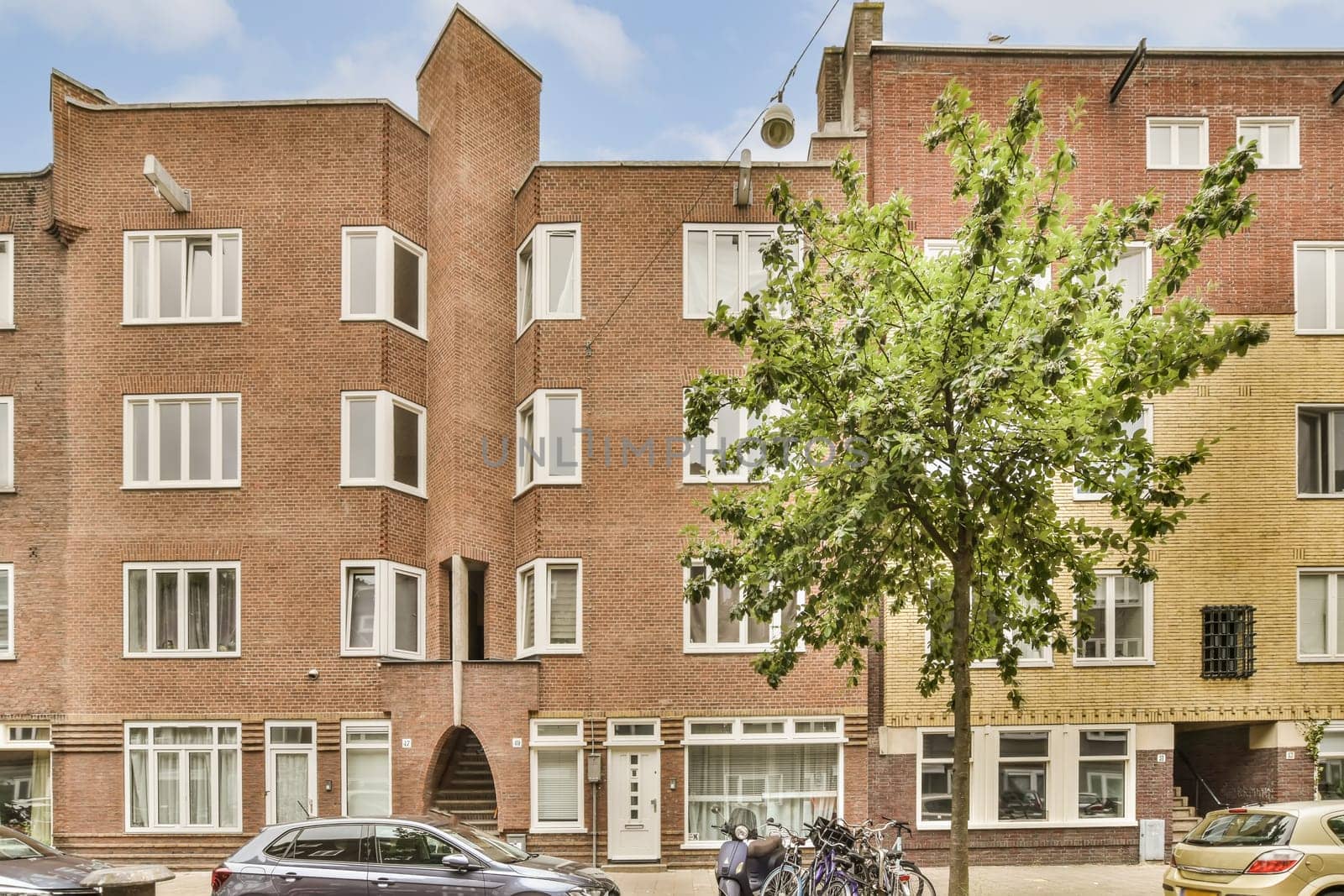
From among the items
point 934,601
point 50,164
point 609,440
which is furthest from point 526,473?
point 50,164

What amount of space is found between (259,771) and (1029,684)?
40.6 ft

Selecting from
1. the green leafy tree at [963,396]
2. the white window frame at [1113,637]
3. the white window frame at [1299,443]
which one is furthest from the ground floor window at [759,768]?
the white window frame at [1299,443]

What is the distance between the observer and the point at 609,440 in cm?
1788

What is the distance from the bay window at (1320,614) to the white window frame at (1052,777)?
3.36m

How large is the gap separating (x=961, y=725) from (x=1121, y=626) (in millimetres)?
7088

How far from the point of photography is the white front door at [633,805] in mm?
16953

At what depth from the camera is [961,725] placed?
12.0 meters

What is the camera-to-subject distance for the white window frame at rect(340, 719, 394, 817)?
1733 centimetres

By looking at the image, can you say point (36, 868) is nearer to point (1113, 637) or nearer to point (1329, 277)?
point (1113, 637)

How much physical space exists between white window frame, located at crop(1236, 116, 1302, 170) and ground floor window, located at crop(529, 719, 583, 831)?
1491 centimetres

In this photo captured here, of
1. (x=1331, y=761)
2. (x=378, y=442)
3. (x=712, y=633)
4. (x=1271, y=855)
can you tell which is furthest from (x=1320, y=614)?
(x=378, y=442)

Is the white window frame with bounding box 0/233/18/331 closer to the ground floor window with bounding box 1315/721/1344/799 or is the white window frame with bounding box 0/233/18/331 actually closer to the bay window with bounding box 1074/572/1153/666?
the bay window with bounding box 1074/572/1153/666

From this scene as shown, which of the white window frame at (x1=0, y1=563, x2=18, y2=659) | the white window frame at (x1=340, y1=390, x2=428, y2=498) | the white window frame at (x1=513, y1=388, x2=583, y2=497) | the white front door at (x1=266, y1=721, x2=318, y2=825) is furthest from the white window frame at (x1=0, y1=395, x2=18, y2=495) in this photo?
the white window frame at (x1=513, y1=388, x2=583, y2=497)

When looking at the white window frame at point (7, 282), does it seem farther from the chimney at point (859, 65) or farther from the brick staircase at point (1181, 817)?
the brick staircase at point (1181, 817)
